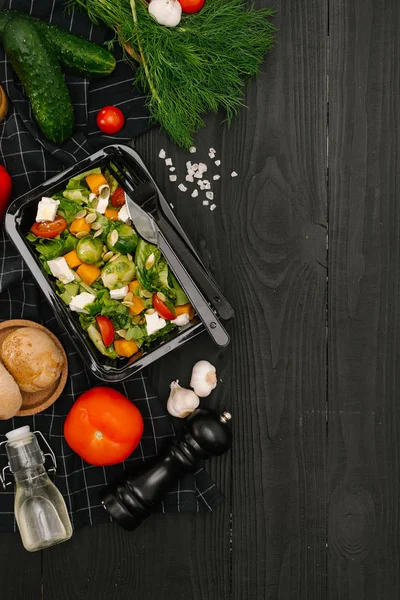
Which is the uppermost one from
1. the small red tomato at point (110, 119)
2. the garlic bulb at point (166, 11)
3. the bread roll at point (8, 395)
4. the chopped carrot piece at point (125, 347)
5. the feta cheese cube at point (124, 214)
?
the garlic bulb at point (166, 11)

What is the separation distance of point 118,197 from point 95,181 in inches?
2.5

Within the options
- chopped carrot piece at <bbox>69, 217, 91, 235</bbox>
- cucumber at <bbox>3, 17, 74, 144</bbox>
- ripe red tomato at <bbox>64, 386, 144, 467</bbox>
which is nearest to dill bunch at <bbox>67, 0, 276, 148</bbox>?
cucumber at <bbox>3, 17, 74, 144</bbox>

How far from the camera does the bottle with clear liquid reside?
1496 mm

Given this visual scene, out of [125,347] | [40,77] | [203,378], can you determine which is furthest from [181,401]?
[40,77]

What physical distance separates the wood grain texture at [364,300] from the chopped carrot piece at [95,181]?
0.58m

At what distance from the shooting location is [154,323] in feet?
4.90

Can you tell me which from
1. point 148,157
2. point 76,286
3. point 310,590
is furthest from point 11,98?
point 310,590

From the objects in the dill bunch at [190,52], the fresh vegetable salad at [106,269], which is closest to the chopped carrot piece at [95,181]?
the fresh vegetable salad at [106,269]

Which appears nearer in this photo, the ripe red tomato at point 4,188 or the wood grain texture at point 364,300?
the ripe red tomato at point 4,188

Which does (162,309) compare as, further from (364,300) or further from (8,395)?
(364,300)

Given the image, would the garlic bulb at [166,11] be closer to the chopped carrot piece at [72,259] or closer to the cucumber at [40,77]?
the cucumber at [40,77]

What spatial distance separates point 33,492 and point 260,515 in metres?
0.58

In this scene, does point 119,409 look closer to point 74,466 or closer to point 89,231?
point 74,466

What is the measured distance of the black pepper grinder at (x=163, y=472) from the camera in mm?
1545
